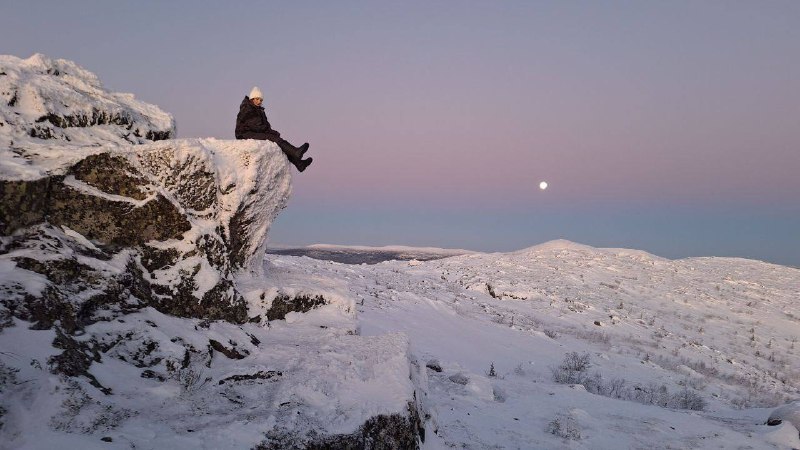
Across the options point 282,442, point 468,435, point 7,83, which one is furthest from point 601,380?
point 7,83

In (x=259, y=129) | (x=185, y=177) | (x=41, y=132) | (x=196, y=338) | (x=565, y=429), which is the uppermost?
(x=259, y=129)

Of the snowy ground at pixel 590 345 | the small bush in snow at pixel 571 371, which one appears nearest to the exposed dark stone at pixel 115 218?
the snowy ground at pixel 590 345

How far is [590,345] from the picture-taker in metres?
14.5

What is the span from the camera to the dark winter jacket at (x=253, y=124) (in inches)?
281

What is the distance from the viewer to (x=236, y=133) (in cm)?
730

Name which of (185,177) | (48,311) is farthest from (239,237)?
(48,311)

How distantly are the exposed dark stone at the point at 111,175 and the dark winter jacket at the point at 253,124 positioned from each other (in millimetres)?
2288

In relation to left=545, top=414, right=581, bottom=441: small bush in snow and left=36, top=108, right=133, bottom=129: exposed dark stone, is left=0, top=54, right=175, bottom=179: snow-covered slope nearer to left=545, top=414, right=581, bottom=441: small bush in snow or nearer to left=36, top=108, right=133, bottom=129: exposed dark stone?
left=36, top=108, right=133, bottom=129: exposed dark stone

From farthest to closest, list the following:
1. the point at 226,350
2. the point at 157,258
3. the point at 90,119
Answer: the point at 90,119
the point at 157,258
the point at 226,350

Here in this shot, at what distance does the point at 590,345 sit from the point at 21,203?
14.9m

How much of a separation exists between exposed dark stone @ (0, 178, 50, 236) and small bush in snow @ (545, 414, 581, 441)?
676 centimetres

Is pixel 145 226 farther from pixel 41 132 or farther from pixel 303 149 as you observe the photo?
pixel 303 149

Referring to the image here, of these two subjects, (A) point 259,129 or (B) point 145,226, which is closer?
(B) point 145,226

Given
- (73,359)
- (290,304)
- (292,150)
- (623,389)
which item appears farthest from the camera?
(623,389)
